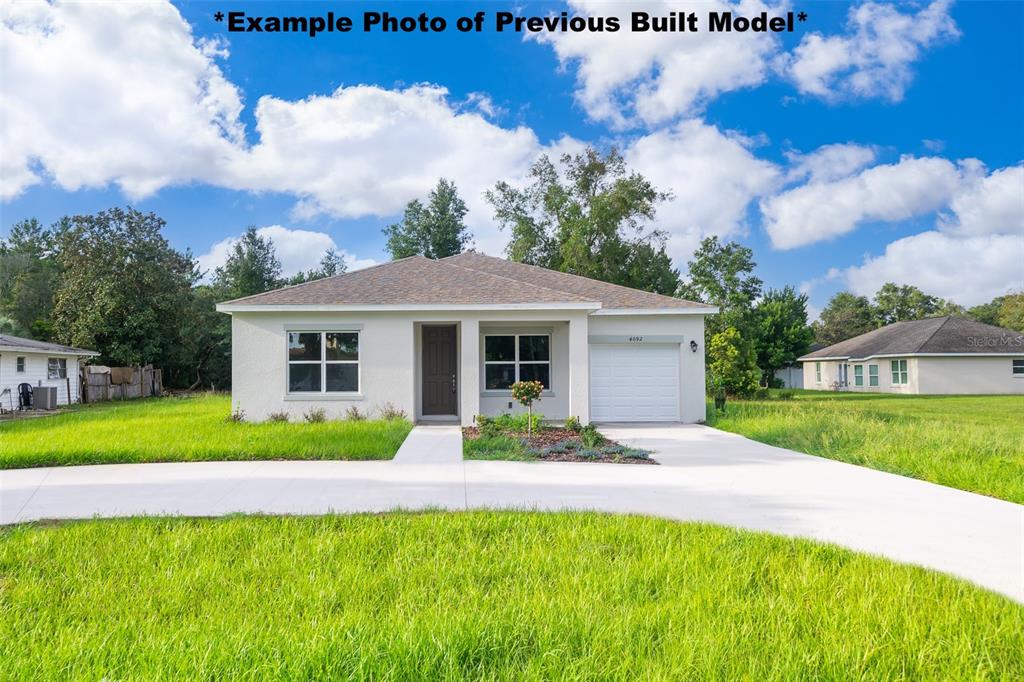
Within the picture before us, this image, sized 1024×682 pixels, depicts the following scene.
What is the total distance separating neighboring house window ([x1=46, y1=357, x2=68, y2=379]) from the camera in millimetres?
23578

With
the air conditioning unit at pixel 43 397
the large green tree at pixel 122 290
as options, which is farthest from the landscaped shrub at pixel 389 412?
the large green tree at pixel 122 290

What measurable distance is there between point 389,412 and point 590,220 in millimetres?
21299

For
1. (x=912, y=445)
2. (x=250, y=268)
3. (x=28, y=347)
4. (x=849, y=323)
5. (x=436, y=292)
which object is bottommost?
(x=912, y=445)

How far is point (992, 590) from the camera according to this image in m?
3.81

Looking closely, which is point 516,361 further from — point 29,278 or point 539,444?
point 29,278

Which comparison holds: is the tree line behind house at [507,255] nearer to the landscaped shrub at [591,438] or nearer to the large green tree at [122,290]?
the large green tree at [122,290]

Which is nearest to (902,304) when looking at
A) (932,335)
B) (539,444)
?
(932,335)

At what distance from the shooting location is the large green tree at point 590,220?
1257 inches

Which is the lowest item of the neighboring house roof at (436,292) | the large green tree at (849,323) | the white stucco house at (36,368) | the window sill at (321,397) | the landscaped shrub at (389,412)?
the landscaped shrub at (389,412)

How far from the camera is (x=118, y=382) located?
88.4 feet

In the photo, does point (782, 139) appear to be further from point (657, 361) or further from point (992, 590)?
point (992, 590)

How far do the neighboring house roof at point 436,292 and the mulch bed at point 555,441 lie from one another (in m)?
3.16

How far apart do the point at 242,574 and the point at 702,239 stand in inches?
1255

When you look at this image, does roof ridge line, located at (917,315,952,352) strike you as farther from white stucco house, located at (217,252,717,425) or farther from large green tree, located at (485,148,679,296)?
white stucco house, located at (217,252,717,425)
